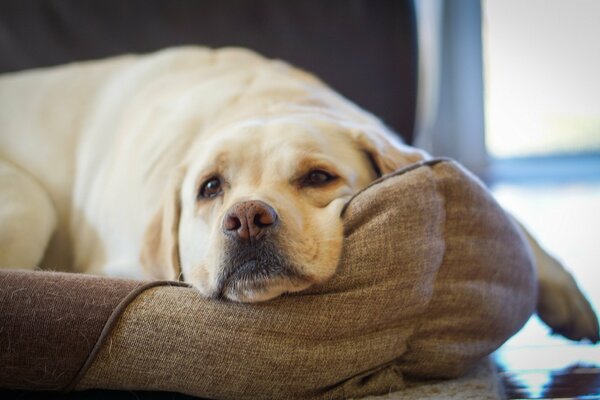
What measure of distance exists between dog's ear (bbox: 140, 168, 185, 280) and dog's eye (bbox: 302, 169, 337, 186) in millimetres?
488

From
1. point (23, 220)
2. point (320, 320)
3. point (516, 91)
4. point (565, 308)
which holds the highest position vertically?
point (320, 320)

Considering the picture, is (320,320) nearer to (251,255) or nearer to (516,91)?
(251,255)

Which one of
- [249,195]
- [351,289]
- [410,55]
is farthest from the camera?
[410,55]

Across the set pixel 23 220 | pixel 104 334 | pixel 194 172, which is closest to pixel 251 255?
pixel 104 334

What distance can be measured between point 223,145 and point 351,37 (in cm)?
171

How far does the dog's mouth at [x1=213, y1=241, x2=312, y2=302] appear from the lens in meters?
1.58

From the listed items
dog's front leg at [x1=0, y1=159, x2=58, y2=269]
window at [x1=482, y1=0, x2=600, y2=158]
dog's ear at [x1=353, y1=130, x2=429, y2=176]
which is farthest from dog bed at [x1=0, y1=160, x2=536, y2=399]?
window at [x1=482, y1=0, x2=600, y2=158]

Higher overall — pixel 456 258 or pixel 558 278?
pixel 456 258

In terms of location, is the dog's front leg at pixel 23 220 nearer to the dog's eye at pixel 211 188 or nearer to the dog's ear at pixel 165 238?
the dog's ear at pixel 165 238

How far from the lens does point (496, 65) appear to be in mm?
5449

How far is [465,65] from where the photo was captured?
532cm

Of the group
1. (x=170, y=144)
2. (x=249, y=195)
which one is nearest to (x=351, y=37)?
(x=170, y=144)

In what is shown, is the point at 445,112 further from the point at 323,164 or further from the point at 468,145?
the point at 323,164

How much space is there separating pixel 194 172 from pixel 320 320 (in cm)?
82
